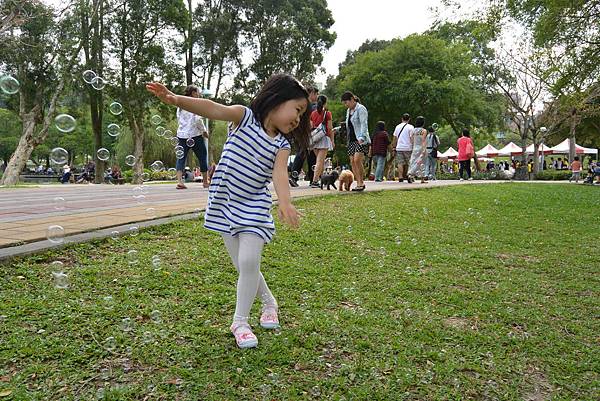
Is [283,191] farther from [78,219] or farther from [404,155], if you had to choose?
[404,155]

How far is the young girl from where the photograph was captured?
101 inches

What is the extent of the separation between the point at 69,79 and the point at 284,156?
2255 cm

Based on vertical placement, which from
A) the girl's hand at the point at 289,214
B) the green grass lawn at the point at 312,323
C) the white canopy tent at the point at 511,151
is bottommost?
the green grass lawn at the point at 312,323

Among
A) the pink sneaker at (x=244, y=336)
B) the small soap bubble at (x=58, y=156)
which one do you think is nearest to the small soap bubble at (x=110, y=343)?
the pink sneaker at (x=244, y=336)

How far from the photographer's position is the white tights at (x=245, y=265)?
8.37 feet

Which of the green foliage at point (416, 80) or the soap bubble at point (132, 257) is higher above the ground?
the green foliage at point (416, 80)

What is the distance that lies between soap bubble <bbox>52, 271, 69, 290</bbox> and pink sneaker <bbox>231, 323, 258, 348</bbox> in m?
1.23

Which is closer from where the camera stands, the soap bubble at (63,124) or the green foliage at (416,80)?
the soap bubble at (63,124)

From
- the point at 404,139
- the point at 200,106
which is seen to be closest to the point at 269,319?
the point at 200,106

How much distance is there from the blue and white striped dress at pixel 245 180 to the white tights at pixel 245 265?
5 cm

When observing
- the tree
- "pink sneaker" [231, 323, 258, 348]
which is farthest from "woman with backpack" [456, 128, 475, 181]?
the tree

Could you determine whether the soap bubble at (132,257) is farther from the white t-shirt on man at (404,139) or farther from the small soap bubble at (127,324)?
the white t-shirt on man at (404,139)

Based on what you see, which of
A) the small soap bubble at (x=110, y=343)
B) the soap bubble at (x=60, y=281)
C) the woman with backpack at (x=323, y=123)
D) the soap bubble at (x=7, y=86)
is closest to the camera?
the small soap bubble at (x=110, y=343)

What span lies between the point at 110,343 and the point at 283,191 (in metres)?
1.17
